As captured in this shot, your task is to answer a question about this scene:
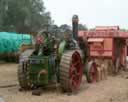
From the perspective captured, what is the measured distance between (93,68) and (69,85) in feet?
9.91

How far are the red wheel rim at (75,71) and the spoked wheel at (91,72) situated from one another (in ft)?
4.59

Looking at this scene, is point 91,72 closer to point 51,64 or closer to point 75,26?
point 75,26

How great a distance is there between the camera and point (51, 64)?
11.5m

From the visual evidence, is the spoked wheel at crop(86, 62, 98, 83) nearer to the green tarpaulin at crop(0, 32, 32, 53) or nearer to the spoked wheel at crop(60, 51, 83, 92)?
the spoked wheel at crop(60, 51, 83, 92)

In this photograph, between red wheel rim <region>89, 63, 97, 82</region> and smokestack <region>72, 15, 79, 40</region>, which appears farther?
red wheel rim <region>89, 63, 97, 82</region>

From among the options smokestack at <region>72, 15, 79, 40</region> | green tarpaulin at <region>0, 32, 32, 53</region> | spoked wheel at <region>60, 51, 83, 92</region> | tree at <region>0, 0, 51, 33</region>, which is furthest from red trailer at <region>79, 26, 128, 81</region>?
tree at <region>0, 0, 51, 33</region>

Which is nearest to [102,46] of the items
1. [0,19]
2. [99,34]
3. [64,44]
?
[99,34]

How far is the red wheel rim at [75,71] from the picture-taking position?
11.5m

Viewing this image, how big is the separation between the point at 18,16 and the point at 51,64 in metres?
29.5

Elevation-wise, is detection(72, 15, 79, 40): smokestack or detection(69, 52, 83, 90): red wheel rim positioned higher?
detection(72, 15, 79, 40): smokestack

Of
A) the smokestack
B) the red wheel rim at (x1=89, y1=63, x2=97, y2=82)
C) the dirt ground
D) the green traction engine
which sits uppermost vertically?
the smokestack

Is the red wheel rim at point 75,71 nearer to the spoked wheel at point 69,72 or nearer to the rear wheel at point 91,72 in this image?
the spoked wheel at point 69,72

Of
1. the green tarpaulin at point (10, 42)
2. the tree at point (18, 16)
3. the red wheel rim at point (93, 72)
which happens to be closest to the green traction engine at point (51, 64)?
the red wheel rim at point (93, 72)

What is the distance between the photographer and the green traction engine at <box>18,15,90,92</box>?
11.2 metres
